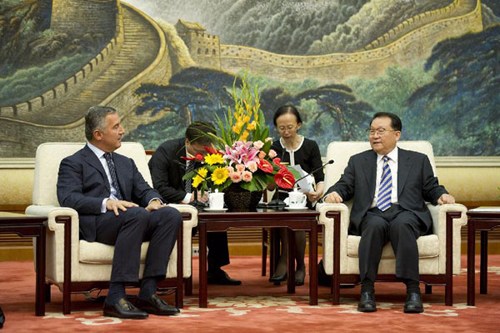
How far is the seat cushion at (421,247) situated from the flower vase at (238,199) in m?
0.68

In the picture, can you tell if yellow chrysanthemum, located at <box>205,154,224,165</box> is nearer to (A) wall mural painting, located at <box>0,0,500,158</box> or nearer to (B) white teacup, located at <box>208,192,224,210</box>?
(B) white teacup, located at <box>208,192,224,210</box>


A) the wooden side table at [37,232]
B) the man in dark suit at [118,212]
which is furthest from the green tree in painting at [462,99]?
the wooden side table at [37,232]

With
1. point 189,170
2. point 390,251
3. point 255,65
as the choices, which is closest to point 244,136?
point 189,170

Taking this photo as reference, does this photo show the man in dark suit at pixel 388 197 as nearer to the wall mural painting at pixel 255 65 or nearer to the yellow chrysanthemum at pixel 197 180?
the yellow chrysanthemum at pixel 197 180

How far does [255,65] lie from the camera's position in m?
9.16

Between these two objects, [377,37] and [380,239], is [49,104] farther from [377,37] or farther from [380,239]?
[380,239]

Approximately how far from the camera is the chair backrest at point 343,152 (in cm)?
657

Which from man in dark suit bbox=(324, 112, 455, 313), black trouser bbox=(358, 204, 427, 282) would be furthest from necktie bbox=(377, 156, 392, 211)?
black trouser bbox=(358, 204, 427, 282)

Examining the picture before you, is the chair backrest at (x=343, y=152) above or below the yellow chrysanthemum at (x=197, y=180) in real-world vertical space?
above

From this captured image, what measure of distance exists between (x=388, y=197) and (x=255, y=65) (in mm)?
3352

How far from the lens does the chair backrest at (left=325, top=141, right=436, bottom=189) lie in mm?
6566

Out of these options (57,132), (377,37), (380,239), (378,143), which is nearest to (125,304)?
(380,239)

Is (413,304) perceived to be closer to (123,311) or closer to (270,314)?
(270,314)

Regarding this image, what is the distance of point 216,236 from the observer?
7133mm
